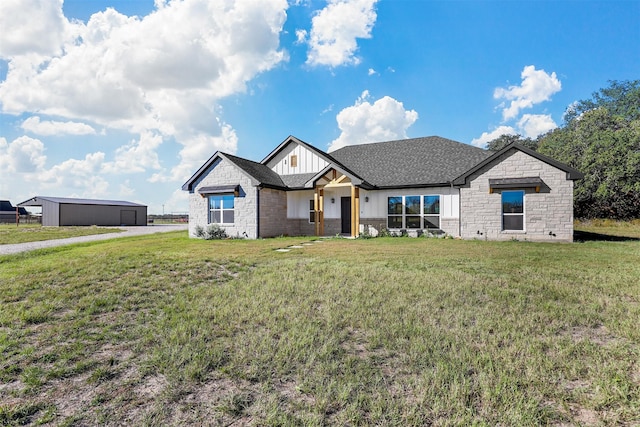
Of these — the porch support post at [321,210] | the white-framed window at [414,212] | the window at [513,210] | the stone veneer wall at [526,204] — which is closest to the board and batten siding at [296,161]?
the porch support post at [321,210]

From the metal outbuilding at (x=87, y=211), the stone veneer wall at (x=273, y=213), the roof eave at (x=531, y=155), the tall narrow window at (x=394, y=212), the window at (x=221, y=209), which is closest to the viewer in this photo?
the roof eave at (x=531, y=155)

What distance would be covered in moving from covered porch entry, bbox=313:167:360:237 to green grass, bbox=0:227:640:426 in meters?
9.86

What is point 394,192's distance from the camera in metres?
17.6

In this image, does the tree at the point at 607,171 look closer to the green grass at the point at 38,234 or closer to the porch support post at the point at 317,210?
the porch support post at the point at 317,210

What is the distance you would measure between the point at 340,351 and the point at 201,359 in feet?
5.01

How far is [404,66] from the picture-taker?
1602 cm

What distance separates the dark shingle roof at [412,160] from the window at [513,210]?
8.81ft

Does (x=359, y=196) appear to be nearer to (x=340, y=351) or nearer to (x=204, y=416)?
(x=340, y=351)

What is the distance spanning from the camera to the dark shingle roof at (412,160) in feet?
56.1

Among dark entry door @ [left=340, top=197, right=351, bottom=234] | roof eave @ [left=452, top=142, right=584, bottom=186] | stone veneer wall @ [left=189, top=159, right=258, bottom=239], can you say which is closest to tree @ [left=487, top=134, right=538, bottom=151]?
roof eave @ [left=452, top=142, right=584, bottom=186]

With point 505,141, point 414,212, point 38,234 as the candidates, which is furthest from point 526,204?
point 505,141

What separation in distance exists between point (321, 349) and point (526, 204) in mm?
14506

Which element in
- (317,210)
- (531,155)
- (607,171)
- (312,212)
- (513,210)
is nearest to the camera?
(531,155)

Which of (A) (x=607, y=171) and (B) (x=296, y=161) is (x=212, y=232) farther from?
(A) (x=607, y=171)
